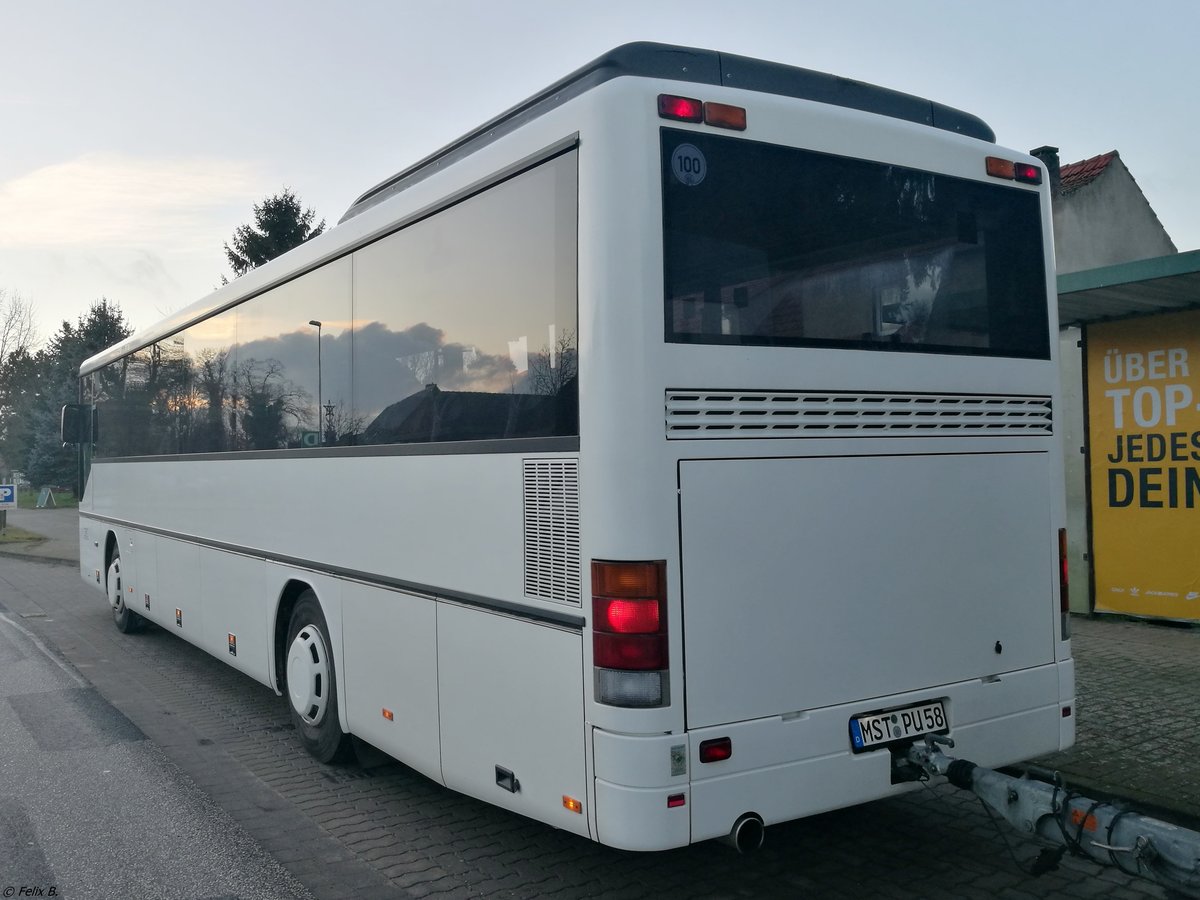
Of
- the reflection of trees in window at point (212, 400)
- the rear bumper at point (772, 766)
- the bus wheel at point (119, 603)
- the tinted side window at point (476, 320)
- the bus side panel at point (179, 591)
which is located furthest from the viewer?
the bus wheel at point (119, 603)

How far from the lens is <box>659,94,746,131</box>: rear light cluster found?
13.0ft

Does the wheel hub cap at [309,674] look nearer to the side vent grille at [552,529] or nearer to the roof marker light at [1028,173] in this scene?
the side vent grille at [552,529]

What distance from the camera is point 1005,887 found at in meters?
4.54

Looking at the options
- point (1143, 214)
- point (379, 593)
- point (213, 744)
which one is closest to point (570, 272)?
point (379, 593)

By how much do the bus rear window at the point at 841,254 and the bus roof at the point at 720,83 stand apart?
0.40 metres

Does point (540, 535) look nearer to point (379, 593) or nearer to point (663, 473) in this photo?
point (663, 473)

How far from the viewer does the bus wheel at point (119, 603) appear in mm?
11891

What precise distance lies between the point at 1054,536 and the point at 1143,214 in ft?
58.0

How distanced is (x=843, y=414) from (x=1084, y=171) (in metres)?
17.3

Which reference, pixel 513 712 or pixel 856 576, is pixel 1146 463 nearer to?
pixel 856 576

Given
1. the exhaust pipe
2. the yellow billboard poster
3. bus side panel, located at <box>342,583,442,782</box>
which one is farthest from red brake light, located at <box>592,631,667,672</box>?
the yellow billboard poster

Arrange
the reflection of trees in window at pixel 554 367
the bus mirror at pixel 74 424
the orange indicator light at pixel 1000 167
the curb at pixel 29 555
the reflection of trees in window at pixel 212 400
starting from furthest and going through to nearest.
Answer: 1. the curb at pixel 29 555
2. the bus mirror at pixel 74 424
3. the reflection of trees in window at pixel 212 400
4. the orange indicator light at pixel 1000 167
5. the reflection of trees in window at pixel 554 367

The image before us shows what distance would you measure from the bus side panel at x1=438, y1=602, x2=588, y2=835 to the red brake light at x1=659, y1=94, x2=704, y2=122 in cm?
204

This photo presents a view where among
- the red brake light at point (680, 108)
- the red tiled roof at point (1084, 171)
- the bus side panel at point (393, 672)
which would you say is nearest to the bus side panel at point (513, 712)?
the bus side panel at point (393, 672)
